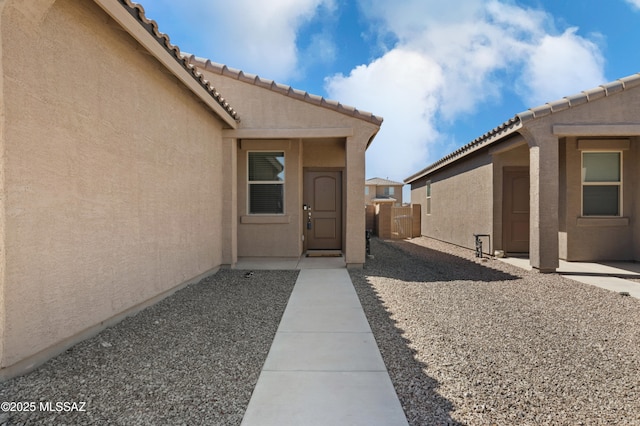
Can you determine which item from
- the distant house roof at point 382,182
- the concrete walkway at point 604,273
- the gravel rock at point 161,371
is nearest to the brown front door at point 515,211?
the concrete walkway at point 604,273

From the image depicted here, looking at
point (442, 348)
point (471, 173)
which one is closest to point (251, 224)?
point (442, 348)

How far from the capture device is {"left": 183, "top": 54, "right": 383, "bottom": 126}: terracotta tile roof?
25.2 feet

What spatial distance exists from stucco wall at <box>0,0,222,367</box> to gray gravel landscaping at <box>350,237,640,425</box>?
3126 millimetres

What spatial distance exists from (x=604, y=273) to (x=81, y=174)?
9.67 meters

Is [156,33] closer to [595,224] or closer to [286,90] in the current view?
[286,90]

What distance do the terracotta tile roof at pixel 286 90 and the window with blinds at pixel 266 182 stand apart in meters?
1.54

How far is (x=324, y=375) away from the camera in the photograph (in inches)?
116

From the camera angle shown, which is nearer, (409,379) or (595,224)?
(409,379)

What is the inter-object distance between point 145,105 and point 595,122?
879cm

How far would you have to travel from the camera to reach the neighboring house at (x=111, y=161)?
281 cm

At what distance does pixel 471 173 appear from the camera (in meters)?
11.5

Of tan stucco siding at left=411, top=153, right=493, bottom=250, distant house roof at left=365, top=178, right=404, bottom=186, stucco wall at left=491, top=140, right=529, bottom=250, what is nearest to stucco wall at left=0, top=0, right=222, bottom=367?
stucco wall at left=491, top=140, right=529, bottom=250

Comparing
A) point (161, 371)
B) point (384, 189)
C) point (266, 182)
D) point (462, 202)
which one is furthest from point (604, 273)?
point (384, 189)

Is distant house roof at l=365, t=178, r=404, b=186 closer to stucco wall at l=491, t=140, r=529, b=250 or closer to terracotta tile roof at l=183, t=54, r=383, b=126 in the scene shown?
stucco wall at l=491, t=140, r=529, b=250
